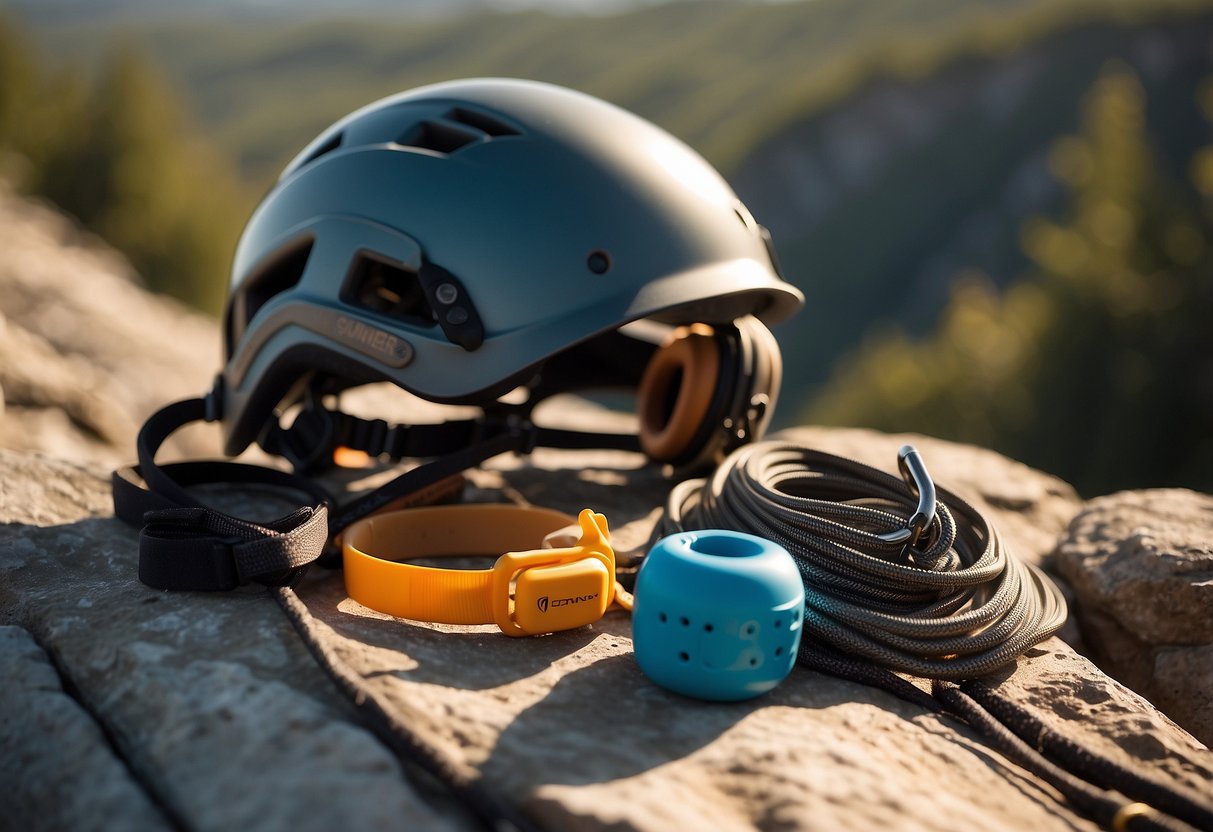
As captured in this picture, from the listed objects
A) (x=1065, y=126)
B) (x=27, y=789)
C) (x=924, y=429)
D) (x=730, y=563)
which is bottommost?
(x=924, y=429)

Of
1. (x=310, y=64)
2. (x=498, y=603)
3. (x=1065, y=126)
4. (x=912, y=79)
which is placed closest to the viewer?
(x=498, y=603)

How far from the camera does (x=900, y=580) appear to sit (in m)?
2.42

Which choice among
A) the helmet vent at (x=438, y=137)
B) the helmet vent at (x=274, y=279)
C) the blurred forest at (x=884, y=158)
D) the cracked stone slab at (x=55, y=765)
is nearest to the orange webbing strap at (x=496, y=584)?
the cracked stone slab at (x=55, y=765)

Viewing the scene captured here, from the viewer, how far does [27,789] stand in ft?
6.10

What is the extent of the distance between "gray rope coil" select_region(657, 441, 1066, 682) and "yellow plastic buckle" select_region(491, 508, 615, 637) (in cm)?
47

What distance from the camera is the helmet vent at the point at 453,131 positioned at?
11.3 ft

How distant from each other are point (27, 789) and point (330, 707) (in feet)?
1.83

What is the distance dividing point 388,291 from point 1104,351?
26.3 m

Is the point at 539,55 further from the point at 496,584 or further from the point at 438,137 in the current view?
the point at 496,584

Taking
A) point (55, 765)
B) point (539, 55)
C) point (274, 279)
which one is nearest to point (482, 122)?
point (274, 279)

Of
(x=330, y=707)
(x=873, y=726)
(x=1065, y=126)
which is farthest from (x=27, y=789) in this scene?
(x=1065, y=126)

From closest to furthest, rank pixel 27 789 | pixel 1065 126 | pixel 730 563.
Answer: pixel 27 789
pixel 730 563
pixel 1065 126

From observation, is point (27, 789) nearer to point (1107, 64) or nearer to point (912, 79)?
point (1107, 64)

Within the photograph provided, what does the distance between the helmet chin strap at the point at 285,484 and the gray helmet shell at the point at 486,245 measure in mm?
206
